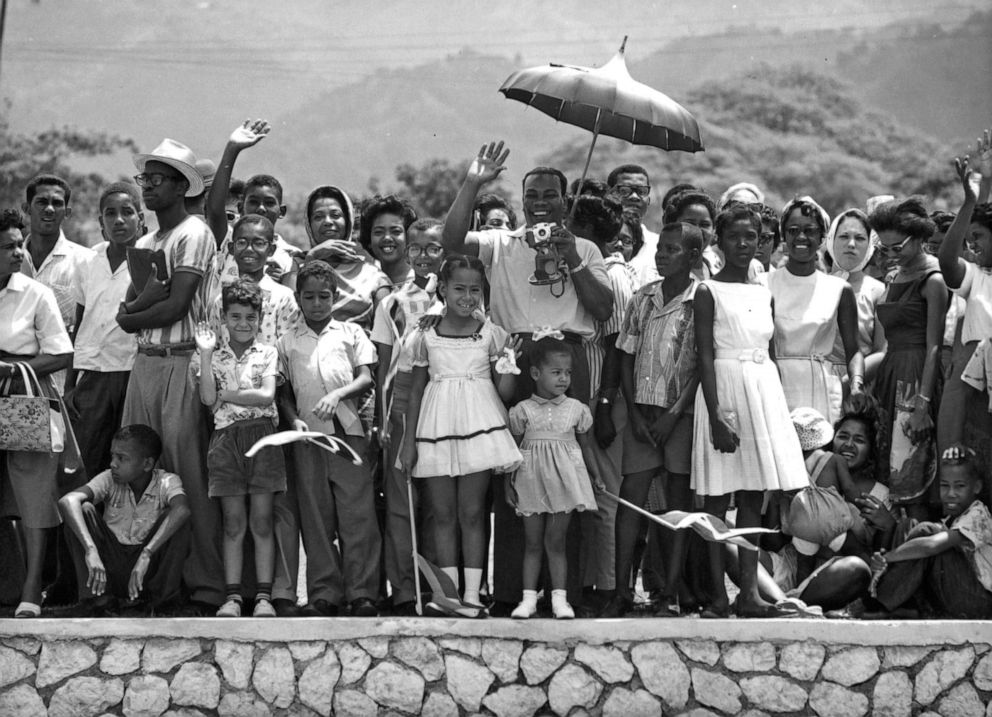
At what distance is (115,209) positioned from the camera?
7.89 meters

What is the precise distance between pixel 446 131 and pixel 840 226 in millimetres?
36697

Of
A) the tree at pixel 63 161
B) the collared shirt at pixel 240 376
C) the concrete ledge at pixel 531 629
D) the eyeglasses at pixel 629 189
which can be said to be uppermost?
the tree at pixel 63 161

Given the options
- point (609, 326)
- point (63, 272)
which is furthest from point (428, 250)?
point (63, 272)

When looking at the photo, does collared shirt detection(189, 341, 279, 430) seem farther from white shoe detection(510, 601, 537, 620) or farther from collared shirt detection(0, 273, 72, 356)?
white shoe detection(510, 601, 537, 620)

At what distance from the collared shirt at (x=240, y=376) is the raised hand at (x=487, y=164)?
129 cm

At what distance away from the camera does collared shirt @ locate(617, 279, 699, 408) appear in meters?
6.93

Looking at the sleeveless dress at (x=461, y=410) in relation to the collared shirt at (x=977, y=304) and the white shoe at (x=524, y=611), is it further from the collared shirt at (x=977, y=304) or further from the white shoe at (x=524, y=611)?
the collared shirt at (x=977, y=304)

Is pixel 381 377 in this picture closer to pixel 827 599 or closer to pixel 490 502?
pixel 490 502

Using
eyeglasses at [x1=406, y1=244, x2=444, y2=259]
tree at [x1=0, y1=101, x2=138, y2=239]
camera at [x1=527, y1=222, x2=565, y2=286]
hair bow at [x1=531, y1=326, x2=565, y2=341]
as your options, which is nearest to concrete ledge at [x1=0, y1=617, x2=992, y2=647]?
hair bow at [x1=531, y1=326, x2=565, y2=341]

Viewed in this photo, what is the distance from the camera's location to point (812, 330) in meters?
7.42

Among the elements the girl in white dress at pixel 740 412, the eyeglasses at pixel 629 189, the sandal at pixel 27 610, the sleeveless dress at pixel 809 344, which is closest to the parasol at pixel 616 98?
the girl in white dress at pixel 740 412

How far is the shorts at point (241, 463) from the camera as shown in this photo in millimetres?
6781

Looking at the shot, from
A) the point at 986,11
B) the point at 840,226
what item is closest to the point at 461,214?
the point at 840,226

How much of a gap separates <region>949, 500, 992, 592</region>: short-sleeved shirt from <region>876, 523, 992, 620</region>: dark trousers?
0.05 m
